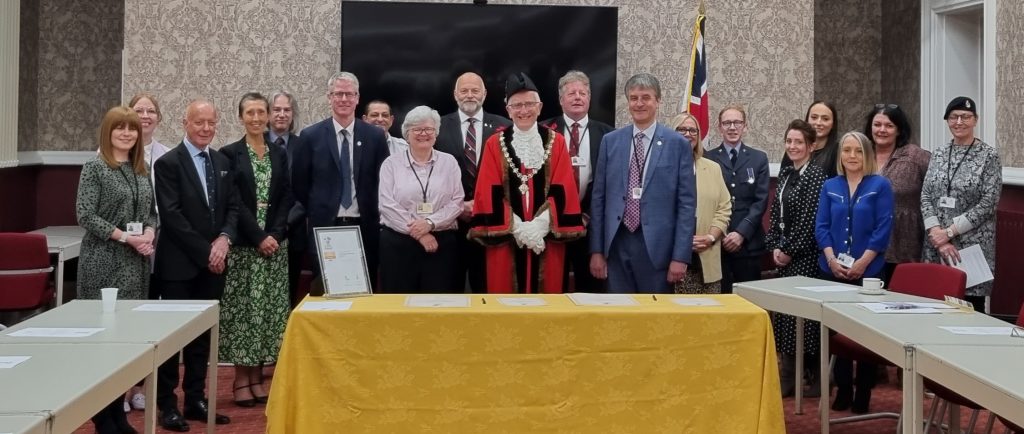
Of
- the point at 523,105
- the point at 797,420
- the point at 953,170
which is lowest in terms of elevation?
the point at 797,420

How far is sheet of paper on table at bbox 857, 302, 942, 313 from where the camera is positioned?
3.85 metres

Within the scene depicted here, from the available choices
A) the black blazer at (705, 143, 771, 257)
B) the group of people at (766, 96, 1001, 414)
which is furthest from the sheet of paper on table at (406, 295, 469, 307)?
the black blazer at (705, 143, 771, 257)

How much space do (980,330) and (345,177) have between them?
332 cm

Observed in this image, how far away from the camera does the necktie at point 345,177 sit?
5.61 metres

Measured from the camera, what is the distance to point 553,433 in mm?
3758

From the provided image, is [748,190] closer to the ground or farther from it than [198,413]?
farther from it

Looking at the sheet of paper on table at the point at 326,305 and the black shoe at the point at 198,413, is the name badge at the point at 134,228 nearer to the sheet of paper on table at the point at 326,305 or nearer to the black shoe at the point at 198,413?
the black shoe at the point at 198,413

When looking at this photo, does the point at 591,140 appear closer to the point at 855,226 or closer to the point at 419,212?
the point at 419,212

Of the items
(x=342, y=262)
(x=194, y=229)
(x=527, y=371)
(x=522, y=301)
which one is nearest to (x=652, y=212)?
(x=522, y=301)

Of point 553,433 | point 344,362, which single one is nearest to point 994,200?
point 553,433

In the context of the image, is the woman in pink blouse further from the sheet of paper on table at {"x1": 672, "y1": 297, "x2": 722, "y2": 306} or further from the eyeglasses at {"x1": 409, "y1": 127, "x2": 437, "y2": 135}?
the sheet of paper on table at {"x1": 672, "y1": 297, "x2": 722, "y2": 306}

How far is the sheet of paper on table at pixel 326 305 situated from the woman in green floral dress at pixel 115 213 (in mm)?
1283

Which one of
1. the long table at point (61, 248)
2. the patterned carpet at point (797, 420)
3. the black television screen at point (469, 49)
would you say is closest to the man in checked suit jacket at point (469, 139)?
the patterned carpet at point (797, 420)

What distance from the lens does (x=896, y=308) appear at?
12.8ft
